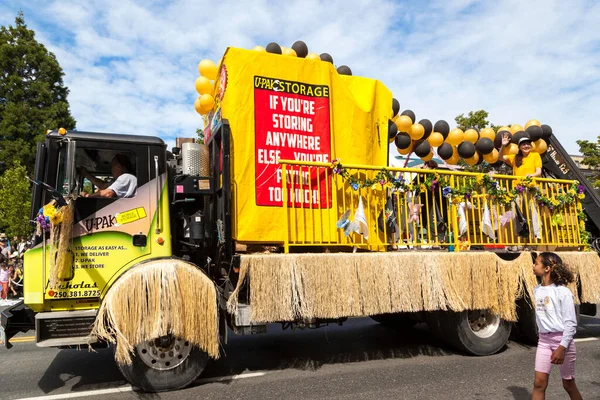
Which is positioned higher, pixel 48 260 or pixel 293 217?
pixel 293 217

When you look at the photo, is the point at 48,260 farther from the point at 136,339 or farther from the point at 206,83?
the point at 206,83

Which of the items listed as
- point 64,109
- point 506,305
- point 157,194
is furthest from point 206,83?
point 64,109

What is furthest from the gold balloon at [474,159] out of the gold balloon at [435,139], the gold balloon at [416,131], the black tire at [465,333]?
the black tire at [465,333]

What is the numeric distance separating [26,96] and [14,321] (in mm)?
29580

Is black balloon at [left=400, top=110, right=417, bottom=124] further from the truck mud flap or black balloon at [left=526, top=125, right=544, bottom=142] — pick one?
the truck mud flap

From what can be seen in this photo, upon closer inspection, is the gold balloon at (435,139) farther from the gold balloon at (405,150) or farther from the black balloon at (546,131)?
the black balloon at (546,131)

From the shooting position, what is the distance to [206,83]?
20.9 feet

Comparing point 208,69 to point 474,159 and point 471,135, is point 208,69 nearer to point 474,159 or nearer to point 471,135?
point 471,135

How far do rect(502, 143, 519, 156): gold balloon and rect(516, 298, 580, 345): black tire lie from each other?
8.67 feet

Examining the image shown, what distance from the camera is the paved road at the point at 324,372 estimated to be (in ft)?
14.6

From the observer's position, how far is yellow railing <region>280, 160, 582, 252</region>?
550 cm

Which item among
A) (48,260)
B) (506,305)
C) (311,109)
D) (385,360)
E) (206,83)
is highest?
(206,83)

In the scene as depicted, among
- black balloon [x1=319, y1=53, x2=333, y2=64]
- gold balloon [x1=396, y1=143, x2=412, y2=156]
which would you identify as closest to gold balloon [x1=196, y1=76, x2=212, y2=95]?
black balloon [x1=319, y1=53, x2=333, y2=64]

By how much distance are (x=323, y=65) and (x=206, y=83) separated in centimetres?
175
